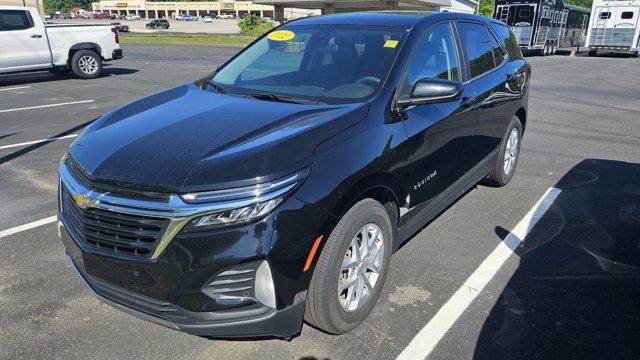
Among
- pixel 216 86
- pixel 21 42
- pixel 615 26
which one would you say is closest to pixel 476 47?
pixel 216 86

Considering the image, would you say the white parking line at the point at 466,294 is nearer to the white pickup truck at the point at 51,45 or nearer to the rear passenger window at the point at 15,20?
the white pickup truck at the point at 51,45

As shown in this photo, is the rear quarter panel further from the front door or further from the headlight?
the headlight

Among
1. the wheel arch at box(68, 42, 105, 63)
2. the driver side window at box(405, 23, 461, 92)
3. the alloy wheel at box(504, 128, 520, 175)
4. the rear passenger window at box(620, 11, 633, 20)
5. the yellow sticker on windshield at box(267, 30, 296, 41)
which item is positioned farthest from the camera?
the rear passenger window at box(620, 11, 633, 20)

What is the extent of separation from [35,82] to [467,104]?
13.6 meters

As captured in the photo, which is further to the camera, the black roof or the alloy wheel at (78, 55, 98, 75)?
the alloy wheel at (78, 55, 98, 75)

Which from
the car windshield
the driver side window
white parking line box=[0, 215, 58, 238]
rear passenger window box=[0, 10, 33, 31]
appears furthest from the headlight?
rear passenger window box=[0, 10, 33, 31]

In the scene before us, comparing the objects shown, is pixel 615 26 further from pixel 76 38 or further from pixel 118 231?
pixel 118 231

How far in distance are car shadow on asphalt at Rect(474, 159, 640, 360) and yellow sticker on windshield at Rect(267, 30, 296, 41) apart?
8.45 ft

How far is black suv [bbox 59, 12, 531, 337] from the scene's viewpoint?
7.45ft

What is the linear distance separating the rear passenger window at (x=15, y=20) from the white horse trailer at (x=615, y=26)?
28.4 metres

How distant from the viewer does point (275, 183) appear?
2303 mm

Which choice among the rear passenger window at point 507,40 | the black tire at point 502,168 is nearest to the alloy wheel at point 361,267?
the black tire at point 502,168

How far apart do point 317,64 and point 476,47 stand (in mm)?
1713

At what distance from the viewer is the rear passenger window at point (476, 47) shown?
4.24 metres
